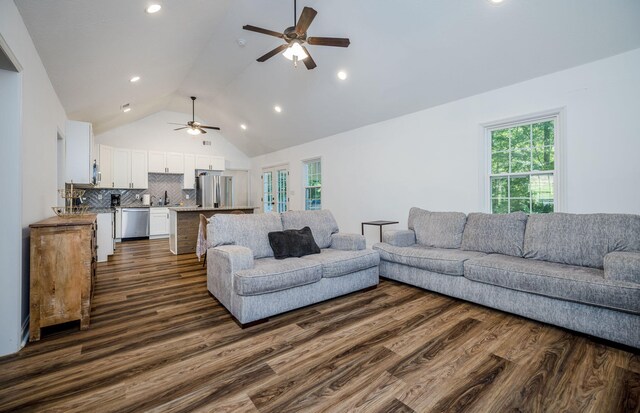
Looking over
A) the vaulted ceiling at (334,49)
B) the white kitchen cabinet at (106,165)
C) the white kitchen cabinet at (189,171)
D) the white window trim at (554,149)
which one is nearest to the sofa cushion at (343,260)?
the white window trim at (554,149)

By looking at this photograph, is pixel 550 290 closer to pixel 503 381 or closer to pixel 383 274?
pixel 503 381

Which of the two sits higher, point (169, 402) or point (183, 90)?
point (183, 90)

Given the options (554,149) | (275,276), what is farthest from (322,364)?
(554,149)

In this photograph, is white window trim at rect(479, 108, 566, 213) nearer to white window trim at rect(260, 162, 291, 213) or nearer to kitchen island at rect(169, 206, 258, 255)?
kitchen island at rect(169, 206, 258, 255)

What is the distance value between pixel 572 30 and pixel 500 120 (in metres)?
1.12

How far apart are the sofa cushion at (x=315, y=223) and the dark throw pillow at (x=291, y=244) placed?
23 centimetres

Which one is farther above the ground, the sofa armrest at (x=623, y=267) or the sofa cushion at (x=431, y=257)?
the sofa armrest at (x=623, y=267)

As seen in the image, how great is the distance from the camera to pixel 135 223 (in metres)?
7.28

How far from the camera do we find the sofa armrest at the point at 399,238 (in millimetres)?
3741

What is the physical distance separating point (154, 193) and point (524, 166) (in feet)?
28.8

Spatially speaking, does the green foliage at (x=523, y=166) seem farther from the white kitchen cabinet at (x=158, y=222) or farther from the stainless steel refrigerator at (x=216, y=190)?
the white kitchen cabinet at (x=158, y=222)

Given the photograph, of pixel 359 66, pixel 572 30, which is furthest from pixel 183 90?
pixel 572 30

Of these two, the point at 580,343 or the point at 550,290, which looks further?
the point at 550,290

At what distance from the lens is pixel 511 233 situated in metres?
3.09
